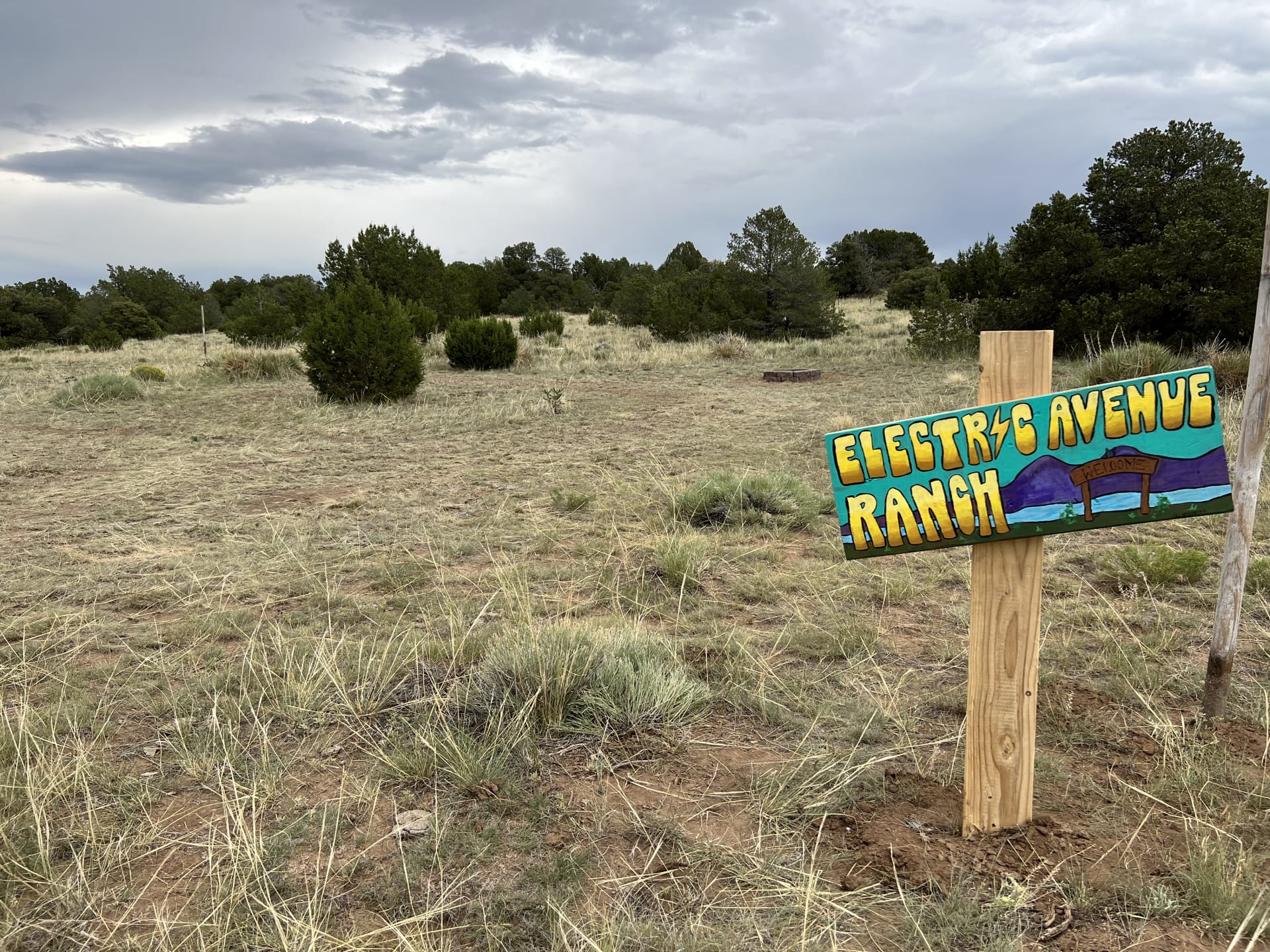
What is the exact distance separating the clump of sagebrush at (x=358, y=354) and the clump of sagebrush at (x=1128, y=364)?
8.77 metres

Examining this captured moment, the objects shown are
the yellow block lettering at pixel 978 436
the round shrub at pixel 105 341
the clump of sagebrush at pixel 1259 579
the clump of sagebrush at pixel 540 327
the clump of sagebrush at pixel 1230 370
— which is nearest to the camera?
the yellow block lettering at pixel 978 436

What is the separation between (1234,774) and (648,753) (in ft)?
5.69

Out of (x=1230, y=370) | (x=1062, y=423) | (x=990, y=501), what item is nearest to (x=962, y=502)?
(x=990, y=501)

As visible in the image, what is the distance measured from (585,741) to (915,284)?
103ft

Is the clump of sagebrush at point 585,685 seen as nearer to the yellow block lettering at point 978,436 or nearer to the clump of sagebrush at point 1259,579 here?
the yellow block lettering at point 978,436

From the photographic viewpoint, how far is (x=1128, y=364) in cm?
966

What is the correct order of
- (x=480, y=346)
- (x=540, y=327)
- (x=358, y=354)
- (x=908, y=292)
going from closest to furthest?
(x=358, y=354) < (x=480, y=346) < (x=540, y=327) < (x=908, y=292)

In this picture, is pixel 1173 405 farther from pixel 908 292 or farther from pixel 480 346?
pixel 908 292

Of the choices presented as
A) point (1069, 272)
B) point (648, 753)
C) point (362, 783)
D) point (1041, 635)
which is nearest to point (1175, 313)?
point (1069, 272)

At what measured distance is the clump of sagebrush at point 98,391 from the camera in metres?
11.6

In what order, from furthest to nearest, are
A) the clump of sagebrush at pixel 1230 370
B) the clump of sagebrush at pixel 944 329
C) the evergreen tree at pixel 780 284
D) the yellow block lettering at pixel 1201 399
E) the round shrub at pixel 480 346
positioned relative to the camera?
the evergreen tree at pixel 780 284
the round shrub at pixel 480 346
the clump of sagebrush at pixel 944 329
the clump of sagebrush at pixel 1230 370
the yellow block lettering at pixel 1201 399

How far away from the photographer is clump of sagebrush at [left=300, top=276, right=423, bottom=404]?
11422 mm

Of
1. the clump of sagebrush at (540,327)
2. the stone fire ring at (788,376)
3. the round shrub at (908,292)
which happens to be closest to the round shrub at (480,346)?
the stone fire ring at (788,376)

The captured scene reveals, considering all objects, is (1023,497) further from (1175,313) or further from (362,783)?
(1175,313)
